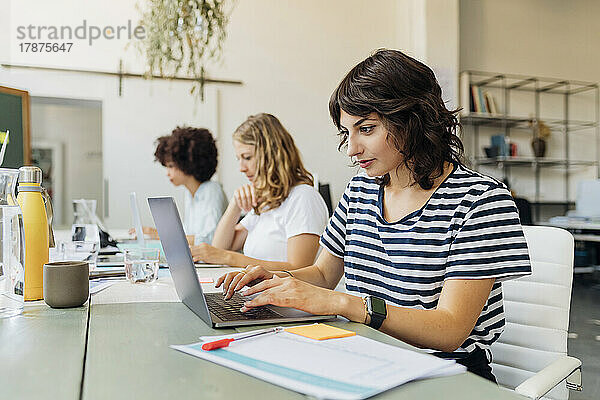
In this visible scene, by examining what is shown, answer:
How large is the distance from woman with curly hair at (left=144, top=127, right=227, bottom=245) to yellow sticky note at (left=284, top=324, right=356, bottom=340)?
2.27 m

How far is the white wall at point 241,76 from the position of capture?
507 centimetres

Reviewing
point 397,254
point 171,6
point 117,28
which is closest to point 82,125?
point 117,28

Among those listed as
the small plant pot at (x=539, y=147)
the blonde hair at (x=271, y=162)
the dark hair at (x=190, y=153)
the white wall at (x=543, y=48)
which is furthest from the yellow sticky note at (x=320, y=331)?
the small plant pot at (x=539, y=147)

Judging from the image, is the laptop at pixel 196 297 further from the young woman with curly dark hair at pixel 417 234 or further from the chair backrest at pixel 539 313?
the chair backrest at pixel 539 313

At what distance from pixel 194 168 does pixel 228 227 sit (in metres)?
0.87

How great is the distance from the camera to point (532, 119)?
6.41 metres

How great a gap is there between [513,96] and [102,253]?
214 inches

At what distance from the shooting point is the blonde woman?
6.89ft

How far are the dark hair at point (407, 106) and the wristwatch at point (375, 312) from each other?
0.37m

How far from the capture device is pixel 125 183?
5152 millimetres

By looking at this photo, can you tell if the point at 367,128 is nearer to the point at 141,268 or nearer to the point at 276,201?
the point at 141,268

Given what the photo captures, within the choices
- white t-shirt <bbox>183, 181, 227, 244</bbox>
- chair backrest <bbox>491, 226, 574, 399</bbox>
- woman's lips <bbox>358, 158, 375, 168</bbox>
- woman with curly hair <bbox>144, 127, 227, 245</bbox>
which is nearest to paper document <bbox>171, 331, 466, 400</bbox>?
woman's lips <bbox>358, 158, 375, 168</bbox>

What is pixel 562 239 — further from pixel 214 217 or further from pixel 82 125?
pixel 82 125

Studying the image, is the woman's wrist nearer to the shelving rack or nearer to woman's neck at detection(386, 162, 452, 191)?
woman's neck at detection(386, 162, 452, 191)
